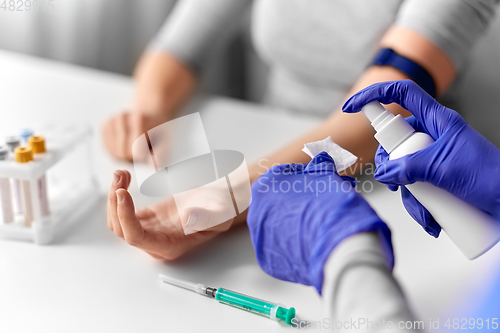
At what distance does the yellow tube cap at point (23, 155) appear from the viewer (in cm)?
40

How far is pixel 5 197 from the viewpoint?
416mm

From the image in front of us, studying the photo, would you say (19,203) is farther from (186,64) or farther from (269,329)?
(186,64)

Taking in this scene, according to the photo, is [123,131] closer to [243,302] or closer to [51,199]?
[51,199]

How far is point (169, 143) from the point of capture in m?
0.41

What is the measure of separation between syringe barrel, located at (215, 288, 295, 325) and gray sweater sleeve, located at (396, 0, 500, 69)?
0.28 metres

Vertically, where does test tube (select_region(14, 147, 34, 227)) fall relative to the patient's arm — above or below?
below

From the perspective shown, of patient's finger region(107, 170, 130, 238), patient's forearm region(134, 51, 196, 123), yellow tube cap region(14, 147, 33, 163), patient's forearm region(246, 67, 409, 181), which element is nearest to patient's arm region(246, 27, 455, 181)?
patient's forearm region(246, 67, 409, 181)

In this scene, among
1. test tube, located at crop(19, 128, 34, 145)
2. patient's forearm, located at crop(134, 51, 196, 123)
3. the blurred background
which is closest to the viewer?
test tube, located at crop(19, 128, 34, 145)

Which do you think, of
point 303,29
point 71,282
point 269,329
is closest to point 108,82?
point 303,29

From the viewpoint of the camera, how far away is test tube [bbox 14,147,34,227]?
0.40 m

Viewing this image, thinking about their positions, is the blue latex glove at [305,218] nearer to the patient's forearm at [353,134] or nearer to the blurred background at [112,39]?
the patient's forearm at [353,134]

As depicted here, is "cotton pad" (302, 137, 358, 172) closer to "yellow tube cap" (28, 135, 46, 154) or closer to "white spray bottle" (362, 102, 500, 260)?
"white spray bottle" (362, 102, 500, 260)

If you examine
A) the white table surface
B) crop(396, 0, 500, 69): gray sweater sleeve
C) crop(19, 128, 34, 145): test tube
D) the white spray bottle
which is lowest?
the white table surface

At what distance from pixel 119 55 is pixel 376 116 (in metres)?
1.21
